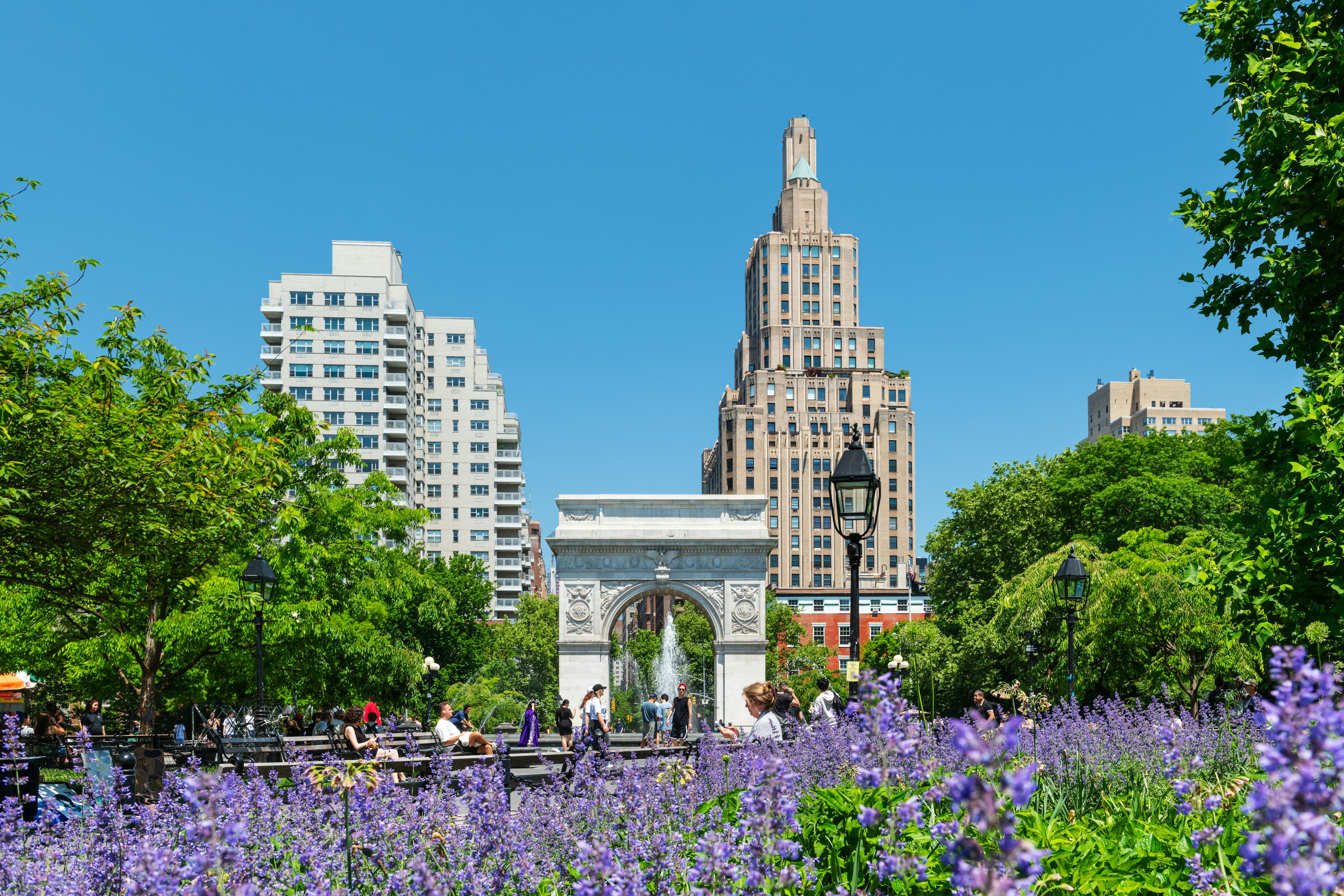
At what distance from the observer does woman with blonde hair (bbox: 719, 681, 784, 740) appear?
9.66 metres

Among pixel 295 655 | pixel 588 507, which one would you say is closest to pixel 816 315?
pixel 588 507

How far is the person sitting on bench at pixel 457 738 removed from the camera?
44.8 feet

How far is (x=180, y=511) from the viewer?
1427cm

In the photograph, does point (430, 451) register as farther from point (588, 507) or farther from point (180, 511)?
point (180, 511)

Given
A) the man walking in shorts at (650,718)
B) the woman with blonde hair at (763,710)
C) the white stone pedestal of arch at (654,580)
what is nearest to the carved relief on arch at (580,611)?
the white stone pedestal of arch at (654,580)

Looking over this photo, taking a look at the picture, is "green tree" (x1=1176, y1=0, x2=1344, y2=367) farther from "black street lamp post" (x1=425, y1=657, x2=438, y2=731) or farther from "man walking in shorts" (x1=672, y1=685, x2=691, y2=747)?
"black street lamp post" (x1=425, y1=657, x2=438, y2=731)

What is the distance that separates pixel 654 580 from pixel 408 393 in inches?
1942

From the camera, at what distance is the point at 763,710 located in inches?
422

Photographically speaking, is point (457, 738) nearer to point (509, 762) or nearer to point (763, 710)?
point (509, 762)

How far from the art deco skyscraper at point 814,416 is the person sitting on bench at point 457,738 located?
92057mm

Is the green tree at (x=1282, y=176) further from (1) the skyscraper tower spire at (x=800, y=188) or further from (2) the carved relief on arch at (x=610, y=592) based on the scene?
(1) the skyscraper tower spire at (x=800, y=188)

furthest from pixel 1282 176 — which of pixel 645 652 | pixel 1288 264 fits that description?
pixel 645 652

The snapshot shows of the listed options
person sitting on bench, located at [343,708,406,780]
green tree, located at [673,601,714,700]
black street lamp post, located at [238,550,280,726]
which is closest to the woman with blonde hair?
person sitting on bench, located at [343,708,406,780]

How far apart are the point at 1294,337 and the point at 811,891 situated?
9.98 meters
